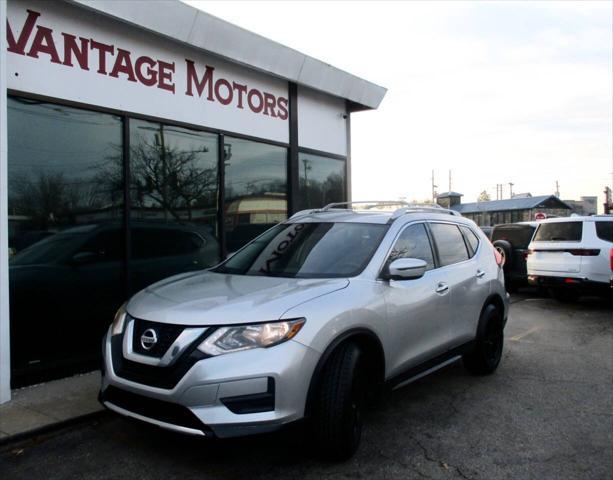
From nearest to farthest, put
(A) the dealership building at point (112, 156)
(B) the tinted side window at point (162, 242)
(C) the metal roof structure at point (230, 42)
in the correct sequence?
(A) the dealership building at point (112, 156), (C) the metal roof structure at point (230, 42), (B) the tinted side window at point (162, 242)

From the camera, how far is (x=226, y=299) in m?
3.45

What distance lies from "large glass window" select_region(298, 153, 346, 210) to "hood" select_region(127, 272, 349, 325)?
5.16 metres

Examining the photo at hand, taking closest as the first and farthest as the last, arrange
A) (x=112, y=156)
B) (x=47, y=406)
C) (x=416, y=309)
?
(x=416, y=309), (x=47, y=406), (x=112, y=156)

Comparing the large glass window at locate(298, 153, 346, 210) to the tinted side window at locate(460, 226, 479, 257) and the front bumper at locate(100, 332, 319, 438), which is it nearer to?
the tinted side window at locate(460, 226, 479, 257)

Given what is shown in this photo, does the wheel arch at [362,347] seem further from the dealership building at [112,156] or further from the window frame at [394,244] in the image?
the dealership building at [112,156]

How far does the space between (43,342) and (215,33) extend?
4.24 metres

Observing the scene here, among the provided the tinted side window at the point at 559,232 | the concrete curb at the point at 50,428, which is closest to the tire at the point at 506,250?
the tinted side window at the point at 559,232

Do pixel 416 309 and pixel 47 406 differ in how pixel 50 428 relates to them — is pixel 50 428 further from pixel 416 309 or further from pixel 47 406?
pixel 416 309

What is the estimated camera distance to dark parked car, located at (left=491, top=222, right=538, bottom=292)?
1191 centimetres

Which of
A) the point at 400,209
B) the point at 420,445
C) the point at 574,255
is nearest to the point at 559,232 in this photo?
the point at 574,255

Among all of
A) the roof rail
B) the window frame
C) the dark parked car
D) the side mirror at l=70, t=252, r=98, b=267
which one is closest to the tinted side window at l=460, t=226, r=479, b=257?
the roof rail

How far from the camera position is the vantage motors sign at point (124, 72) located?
520 centimetres

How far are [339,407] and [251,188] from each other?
5.20 m

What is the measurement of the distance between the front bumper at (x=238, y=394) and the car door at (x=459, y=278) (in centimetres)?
211
